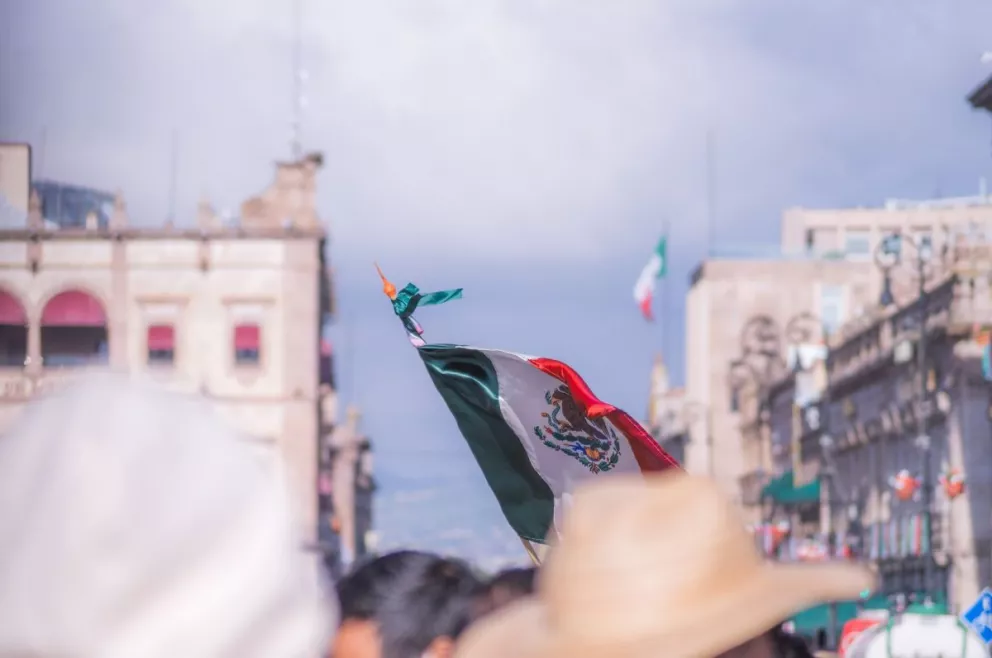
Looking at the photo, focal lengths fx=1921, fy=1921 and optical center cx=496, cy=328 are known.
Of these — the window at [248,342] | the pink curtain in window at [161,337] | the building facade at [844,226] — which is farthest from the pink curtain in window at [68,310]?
the building facade at [844,226]

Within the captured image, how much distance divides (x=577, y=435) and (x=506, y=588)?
5.71ft

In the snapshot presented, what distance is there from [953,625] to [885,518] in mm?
36842

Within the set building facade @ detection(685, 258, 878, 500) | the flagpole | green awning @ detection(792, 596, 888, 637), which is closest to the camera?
the flagpole

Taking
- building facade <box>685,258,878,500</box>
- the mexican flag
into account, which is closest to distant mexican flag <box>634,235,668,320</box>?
building facade <box>685,258,878,500</box>

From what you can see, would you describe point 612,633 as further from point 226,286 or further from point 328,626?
point 226,286

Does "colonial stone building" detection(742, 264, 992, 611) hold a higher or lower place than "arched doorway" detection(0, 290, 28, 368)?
lower

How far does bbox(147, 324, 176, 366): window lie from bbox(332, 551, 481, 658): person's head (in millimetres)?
60300

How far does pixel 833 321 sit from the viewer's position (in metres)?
80.8

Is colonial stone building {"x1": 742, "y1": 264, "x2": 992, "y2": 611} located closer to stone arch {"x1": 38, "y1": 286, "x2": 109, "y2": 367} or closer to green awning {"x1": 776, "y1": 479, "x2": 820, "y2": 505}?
green awning {"x1": 776, "y1": 479, "x2": 820, "y2": 505}

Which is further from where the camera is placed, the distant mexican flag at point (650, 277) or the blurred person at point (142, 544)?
the distant mexican flag at point (650, 277)

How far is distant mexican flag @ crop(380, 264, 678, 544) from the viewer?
7.71 meters

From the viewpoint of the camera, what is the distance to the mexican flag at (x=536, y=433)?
771 centimetres

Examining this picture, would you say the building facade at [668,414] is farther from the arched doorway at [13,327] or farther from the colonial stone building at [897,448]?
the arched doorway at [13,327]

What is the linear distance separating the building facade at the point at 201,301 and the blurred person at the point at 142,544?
6015cm
